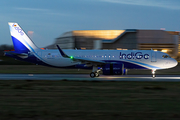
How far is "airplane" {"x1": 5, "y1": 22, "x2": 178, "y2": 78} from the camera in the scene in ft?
83.8

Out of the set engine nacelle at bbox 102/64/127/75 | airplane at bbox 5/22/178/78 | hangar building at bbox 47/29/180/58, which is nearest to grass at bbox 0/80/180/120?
engine nacelle at bbox 102/64/127/75

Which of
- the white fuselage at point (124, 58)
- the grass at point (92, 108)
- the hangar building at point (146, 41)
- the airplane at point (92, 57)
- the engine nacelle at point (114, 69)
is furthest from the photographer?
the hangar building at point (146, 41)

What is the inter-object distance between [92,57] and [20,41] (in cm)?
879

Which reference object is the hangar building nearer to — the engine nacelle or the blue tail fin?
the blue tail fin

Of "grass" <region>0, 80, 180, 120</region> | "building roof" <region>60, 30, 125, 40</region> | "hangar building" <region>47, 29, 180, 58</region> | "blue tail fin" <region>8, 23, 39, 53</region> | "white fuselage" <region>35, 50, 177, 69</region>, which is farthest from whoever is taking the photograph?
"building roof" <region>60, 30, 125, 40</region>

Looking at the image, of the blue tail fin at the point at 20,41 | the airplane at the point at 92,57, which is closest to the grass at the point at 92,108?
the airplane at the point at 92,57

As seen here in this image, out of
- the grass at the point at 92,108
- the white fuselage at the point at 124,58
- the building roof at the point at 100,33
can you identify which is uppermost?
the building roof at the point at 100,33

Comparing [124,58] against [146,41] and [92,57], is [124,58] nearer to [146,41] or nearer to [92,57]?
[92,57]

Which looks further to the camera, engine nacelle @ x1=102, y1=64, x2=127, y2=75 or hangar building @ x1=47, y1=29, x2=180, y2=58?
hangar building @ x1=47, y1=29, x2=180, y2=58

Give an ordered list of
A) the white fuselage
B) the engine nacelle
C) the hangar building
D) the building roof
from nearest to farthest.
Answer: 1. the engine nacelle
2. the white fuselage
3. the hangar building
4. the building roof

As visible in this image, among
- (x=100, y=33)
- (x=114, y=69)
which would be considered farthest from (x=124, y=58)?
(x=100, y=33)

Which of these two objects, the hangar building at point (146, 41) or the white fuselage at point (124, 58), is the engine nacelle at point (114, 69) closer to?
the white fuselage at point (124, 58)

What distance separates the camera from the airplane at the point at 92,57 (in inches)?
1005

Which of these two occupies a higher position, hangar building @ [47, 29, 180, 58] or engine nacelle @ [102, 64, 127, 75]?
hangar building @ [47, 29, 180, 58]
